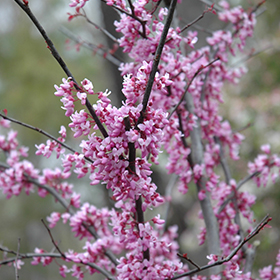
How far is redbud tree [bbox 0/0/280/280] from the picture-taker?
103 centimetres

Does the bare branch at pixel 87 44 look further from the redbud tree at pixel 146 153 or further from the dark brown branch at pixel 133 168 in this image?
the dark brown branch at pixel 133 168

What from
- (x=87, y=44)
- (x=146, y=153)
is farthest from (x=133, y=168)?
(x=87, y=44)

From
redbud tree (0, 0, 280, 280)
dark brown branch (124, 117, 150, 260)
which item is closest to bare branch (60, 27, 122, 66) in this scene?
redbud tree (0, 0, 280, 280)

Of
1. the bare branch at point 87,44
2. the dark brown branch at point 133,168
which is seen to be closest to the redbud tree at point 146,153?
the dark brown branch at point 133,168

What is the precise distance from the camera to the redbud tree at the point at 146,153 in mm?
1032

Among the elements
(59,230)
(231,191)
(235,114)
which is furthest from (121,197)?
(59,230)

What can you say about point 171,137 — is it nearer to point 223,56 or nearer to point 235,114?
point 223,56

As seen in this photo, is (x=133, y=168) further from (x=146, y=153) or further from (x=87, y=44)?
(x=87, y=44)

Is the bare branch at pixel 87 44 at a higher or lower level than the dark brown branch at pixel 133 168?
higher

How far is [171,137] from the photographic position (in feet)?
5.77

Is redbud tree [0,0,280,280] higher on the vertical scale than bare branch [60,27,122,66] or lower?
lower

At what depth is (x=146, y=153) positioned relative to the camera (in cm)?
104

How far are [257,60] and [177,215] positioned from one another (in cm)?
221

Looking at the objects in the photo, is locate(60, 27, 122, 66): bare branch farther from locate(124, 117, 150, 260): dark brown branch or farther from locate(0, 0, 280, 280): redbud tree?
locate(124, 117, 150, 260): dark brown branch
